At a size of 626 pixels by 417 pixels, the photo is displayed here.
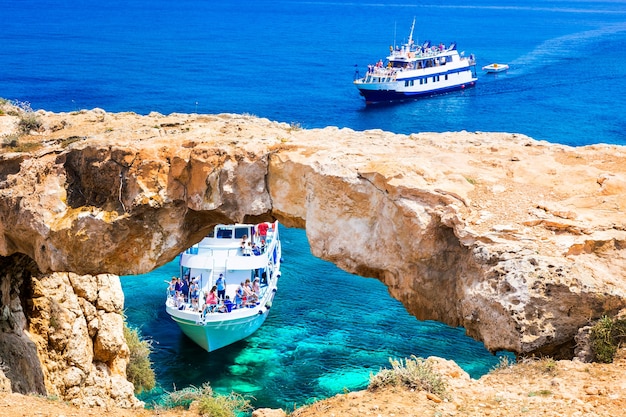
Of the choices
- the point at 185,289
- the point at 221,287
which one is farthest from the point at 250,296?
the point at 185,289

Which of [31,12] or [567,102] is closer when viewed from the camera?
[567,102]

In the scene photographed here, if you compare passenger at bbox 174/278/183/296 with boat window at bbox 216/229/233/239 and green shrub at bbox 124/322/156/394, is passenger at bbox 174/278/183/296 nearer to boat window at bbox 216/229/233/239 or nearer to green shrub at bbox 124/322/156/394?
boat window at bbox 216/229/233/239

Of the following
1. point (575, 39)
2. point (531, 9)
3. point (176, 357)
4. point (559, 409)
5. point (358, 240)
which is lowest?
point (176, 357)

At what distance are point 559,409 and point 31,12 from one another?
12590 cm

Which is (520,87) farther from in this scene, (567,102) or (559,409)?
(559,409)

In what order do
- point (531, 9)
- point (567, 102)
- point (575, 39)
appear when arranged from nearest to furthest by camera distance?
point (567, 102)
point (575, 39)
point (531, 9)

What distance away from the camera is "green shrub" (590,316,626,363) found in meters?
9.09

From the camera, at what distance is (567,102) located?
5844 centimetres

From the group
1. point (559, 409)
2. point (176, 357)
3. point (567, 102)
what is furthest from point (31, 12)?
point (559, 409)

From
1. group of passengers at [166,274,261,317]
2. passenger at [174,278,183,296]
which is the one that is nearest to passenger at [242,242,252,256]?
group of passengers at [166,274,261,317]

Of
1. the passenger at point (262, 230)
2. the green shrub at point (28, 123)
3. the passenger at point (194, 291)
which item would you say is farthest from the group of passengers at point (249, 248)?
the green shrub at point (28, 123)

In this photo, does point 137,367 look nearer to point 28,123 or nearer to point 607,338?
point 28,123

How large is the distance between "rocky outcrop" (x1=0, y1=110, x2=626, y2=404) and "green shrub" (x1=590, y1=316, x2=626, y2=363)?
0.24 m

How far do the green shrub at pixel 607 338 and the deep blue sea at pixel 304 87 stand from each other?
12842 millimetres
